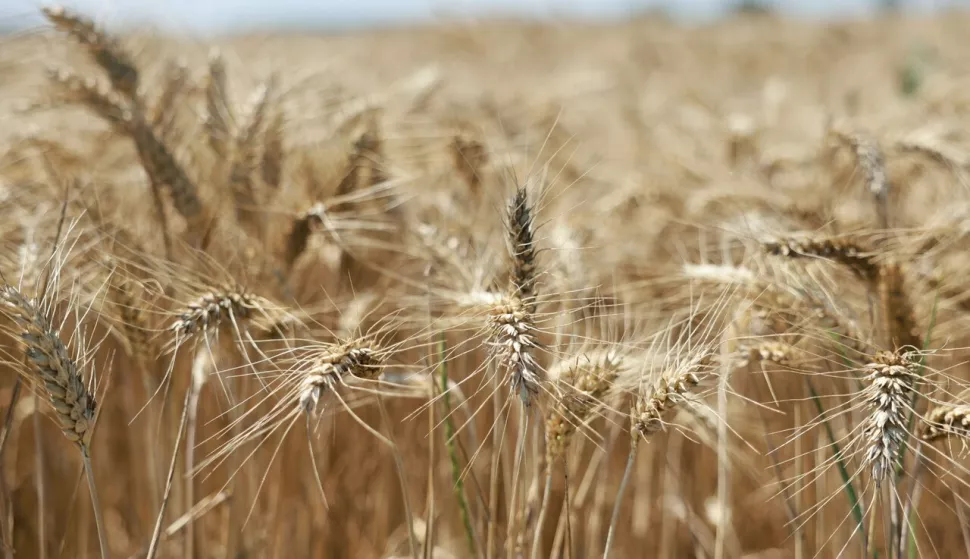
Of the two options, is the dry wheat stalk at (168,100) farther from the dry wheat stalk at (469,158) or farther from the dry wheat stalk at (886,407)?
the dry wheat stalk at (886,407)

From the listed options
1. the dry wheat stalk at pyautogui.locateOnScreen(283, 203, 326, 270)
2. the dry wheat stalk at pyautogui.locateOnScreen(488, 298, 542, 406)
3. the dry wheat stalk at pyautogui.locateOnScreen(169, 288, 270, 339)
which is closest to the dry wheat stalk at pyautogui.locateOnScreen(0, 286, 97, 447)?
the dry wheat stalk at pyautogui.locateOnScreen(169, 288, 270, 339)

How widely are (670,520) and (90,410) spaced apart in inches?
58.7

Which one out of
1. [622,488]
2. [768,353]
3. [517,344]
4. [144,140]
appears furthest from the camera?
[144,140]

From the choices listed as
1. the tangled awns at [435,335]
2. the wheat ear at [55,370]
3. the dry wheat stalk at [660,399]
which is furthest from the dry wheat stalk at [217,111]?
the dry wheat stalk at [660,399]

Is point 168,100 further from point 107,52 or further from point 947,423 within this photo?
point 947,423

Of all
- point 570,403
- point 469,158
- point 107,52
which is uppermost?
point 107,52

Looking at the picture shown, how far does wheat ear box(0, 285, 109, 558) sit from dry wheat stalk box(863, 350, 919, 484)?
0.98 meters

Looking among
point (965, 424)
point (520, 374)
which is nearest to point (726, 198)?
point (965, 424)

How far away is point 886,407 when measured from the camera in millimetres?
879

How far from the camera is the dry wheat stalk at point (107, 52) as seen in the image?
148 cm

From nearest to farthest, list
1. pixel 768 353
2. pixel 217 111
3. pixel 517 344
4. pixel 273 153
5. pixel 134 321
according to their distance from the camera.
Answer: pixel 517 344 < pixel 768 353 < pixel 134 321 < pixel 217 111 < pixel 273 153

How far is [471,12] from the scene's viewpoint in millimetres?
10180

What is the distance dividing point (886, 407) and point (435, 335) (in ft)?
3.30

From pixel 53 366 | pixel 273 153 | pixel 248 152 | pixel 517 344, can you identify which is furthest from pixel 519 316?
pixel 273 153
